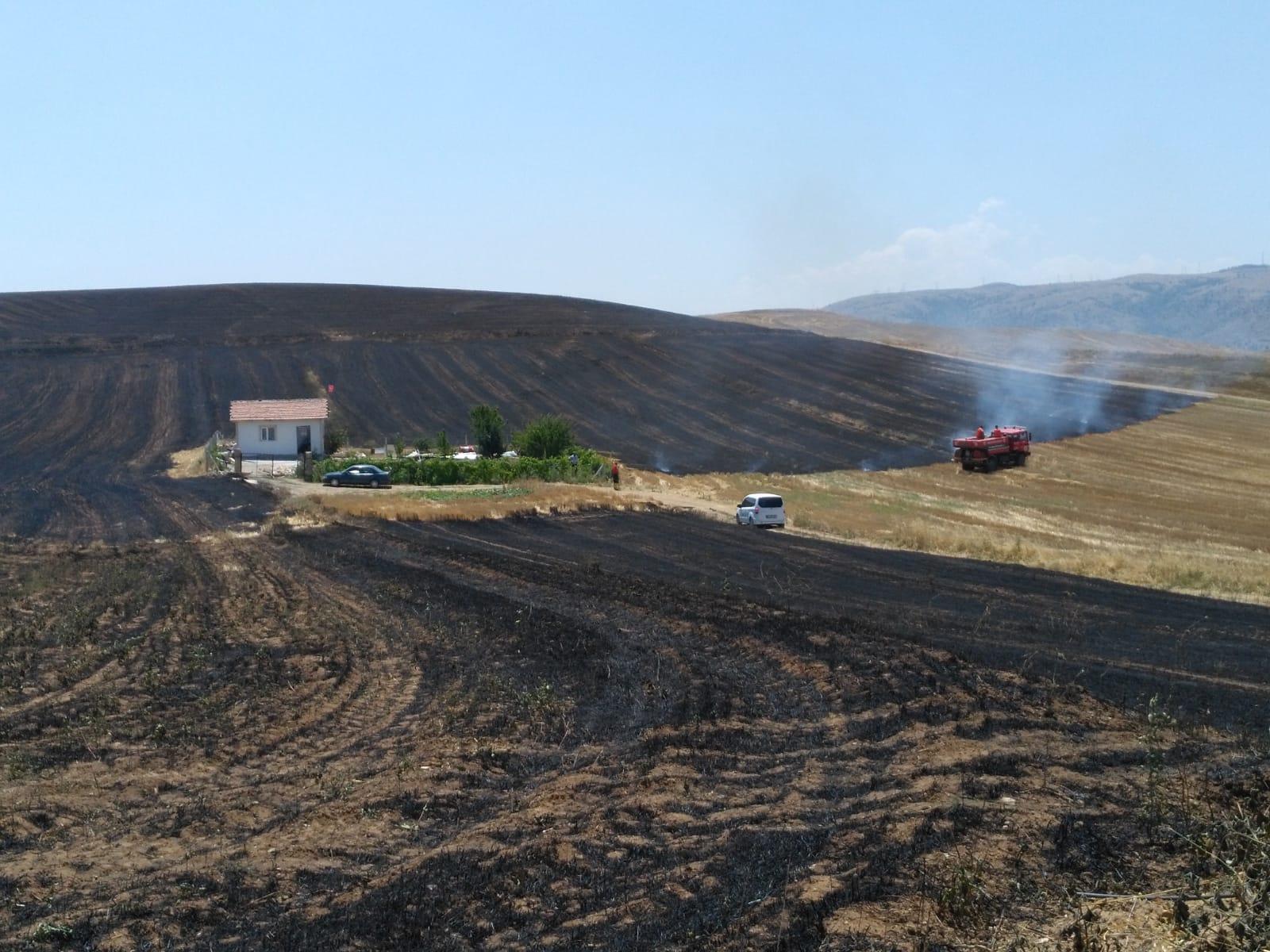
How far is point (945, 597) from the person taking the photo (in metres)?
25.2

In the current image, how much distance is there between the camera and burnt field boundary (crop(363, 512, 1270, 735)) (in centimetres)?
1747

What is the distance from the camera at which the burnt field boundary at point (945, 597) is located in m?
17.5

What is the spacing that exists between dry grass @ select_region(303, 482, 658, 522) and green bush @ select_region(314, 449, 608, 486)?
410cm

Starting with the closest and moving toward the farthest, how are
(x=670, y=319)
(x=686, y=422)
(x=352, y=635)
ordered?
(x=352, y=635), (x=686, y=422), (x=670, y=319)

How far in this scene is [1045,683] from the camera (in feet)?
54.0

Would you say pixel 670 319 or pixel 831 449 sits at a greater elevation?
pixel 670 319

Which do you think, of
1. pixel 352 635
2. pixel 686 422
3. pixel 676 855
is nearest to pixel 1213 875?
pixel 676 855

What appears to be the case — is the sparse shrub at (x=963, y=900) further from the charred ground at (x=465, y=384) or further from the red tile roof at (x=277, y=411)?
the red tile roof at (x=277, y=411)

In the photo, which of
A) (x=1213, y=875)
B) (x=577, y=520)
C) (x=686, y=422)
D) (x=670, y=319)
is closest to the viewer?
(x=1213, y=875)

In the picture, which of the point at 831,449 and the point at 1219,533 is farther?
the point at 831,449

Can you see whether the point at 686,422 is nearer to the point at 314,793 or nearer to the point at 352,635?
the point at 352,635

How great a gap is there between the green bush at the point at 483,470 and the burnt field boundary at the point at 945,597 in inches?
475

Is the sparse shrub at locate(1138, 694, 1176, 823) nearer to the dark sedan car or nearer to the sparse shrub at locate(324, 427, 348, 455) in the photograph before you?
the dark sedan car

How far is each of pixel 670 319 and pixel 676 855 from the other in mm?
100822
